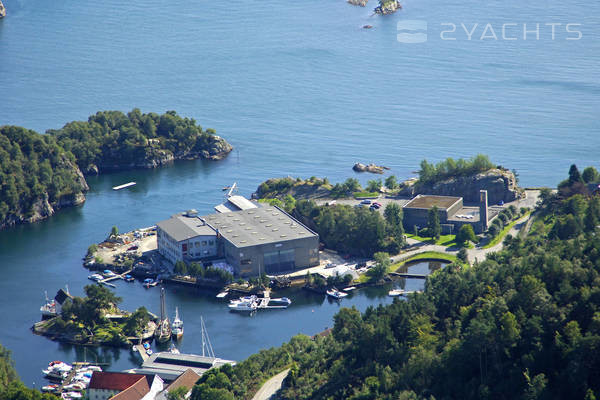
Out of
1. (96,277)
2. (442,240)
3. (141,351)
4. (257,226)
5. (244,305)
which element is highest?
(257,226)

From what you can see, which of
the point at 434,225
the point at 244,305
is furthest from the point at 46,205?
the point at 434,225

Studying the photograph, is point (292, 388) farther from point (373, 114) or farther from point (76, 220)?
point (373, 114)

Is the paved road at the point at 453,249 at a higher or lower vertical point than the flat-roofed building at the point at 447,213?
lower

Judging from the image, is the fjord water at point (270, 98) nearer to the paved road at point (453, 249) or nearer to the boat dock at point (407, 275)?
the boat dock at point (407, 275)

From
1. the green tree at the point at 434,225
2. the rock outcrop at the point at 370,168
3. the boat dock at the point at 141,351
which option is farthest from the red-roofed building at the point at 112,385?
the rock outcrop at the point at 370,168

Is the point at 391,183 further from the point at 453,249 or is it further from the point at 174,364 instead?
the point at 174,364

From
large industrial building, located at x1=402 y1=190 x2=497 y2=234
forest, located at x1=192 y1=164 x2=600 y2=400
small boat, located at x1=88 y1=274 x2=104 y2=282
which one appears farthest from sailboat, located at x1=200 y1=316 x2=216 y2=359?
large industrial building, located at x1=402 y1=190 x2=497 y2=234
